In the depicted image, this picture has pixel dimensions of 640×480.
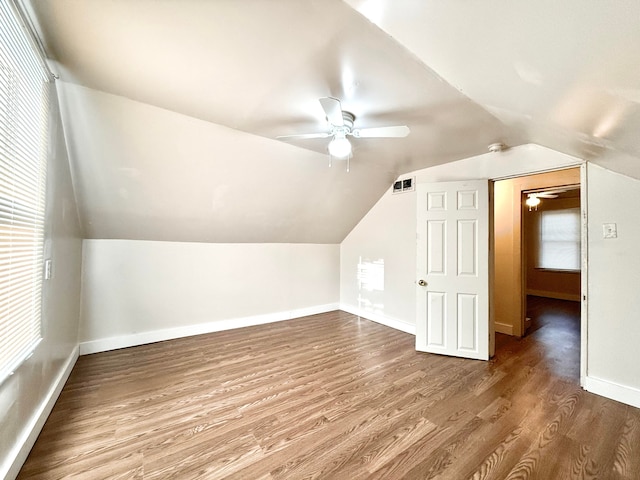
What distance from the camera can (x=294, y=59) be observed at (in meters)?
1.57

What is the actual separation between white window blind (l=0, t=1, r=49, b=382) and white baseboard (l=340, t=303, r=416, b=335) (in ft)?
13.0

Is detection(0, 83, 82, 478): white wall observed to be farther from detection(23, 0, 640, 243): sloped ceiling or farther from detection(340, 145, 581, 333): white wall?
detection(340, 145, 581, 333): white wall

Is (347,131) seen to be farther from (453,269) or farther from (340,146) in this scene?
(453,269)

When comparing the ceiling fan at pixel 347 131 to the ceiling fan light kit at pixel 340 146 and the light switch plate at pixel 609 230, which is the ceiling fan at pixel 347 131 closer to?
the ceiling fan light kit at pixel 340 146

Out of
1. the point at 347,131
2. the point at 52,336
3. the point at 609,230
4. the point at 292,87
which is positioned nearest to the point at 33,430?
the point at 52,336

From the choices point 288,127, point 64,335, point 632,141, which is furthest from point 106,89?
point 632,141

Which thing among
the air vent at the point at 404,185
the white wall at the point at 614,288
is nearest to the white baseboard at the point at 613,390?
the white wall at the point at 614,288

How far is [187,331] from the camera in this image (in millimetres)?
3736

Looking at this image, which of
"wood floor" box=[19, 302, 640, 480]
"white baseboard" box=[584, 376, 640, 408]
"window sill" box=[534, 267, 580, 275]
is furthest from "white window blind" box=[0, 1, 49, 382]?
"window sill" box=[534, 267, 580, 275]

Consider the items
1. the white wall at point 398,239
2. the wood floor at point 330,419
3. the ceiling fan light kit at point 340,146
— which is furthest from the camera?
the white wall at point 398,239

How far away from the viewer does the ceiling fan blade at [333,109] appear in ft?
5.36

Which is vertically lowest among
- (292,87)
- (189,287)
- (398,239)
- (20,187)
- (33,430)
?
(33,430)

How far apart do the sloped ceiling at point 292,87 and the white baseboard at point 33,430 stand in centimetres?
169

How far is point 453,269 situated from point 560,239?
17.3 ft
